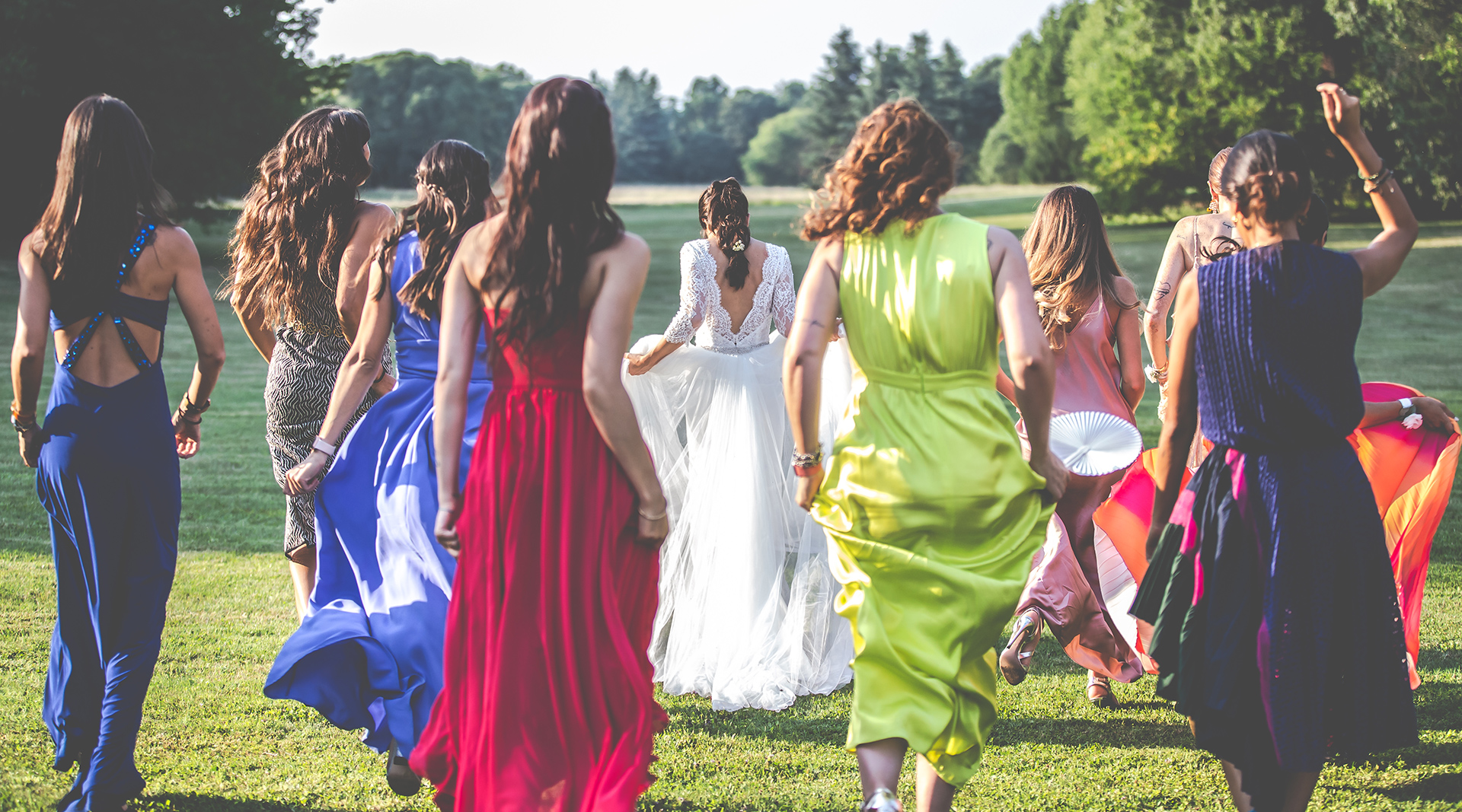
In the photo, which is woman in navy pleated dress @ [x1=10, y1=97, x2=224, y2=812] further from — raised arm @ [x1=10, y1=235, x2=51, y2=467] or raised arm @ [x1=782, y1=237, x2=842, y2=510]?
raised arm @ [x1=782, y1=237, x2=842, y2=510]

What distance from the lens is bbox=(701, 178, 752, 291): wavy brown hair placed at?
5.57 meters

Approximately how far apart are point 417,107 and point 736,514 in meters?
73.7

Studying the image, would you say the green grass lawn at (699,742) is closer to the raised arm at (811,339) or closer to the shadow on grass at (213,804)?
the shadow on grass at (213,804)

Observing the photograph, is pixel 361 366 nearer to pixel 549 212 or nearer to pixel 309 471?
pixel 309 471

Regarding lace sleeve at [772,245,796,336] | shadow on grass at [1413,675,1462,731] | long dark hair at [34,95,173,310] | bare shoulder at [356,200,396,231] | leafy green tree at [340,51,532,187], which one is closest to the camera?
long dark hair at [34,95,173,310]

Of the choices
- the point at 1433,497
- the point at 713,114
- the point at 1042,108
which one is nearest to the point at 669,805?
the point at 1433,497

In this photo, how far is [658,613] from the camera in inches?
216

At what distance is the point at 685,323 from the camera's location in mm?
5637

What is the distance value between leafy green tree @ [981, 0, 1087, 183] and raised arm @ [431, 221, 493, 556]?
2689 inches

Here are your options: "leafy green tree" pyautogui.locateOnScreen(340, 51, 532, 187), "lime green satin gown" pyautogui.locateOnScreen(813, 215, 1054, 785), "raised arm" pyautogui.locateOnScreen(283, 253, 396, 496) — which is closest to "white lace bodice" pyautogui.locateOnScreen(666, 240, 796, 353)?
"raised arm" pyautogui.locateOnScreen(283, 253, 396, 496)

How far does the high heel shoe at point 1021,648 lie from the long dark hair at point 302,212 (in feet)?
10.2

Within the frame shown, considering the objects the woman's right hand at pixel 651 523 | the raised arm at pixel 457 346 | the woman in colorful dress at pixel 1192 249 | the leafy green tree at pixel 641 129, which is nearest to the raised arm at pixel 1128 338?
the woman in colorful dress at pixel 1192 249

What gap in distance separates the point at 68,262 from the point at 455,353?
1401 millimetres

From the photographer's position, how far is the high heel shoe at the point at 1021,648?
15.6ft
